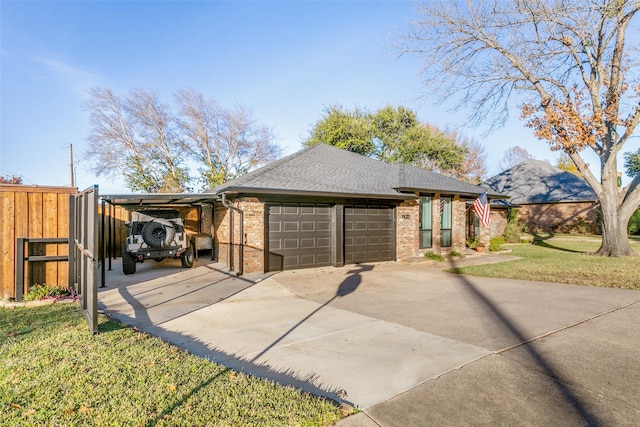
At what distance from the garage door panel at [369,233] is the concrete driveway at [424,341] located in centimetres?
327

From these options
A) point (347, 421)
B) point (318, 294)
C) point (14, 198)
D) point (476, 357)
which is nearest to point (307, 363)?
point (347, 421)

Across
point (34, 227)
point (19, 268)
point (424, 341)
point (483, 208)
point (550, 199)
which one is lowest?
point (424, 341)

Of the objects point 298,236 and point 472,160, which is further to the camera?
point 472,160

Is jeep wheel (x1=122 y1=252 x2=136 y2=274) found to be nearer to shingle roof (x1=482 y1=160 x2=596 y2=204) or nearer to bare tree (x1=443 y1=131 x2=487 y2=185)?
shingle roof (x1=482 y1=160 x2=596 y2=204)

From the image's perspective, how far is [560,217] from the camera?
2638cm

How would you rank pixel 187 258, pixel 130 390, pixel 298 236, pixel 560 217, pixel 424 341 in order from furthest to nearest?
pixel 560 217 → pixel 187 258 → pixel 298 236 → pixel 424 341 → pixel 130 390

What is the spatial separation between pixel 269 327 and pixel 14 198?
5709 mm

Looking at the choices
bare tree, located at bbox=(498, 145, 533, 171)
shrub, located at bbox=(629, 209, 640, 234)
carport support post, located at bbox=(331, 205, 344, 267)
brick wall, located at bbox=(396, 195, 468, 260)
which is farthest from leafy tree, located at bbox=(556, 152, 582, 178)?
carport support post, located at bbox=(331, 205, 344, 267)

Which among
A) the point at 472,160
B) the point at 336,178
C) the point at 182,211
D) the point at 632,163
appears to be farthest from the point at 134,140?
the point at 632,163

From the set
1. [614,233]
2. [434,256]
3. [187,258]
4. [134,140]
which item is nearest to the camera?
[187,258]

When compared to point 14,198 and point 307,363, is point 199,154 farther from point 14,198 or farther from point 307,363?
point 307,363

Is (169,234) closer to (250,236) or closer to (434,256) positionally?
(250,236)

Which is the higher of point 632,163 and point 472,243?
point 632,163

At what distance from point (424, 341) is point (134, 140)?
26.6 m
